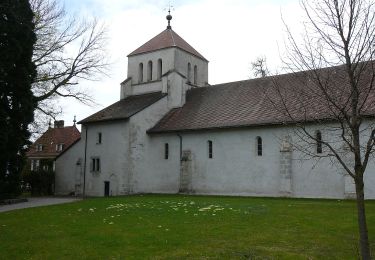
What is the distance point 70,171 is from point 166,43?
14544 mm

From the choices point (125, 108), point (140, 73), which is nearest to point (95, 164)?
point (125, 108)

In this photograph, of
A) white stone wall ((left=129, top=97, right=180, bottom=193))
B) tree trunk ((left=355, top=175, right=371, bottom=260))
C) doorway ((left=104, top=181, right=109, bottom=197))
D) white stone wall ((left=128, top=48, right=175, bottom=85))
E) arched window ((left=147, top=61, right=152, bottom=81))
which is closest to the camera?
tree trunk ((left=355, top=175, right=371, bottom=260))

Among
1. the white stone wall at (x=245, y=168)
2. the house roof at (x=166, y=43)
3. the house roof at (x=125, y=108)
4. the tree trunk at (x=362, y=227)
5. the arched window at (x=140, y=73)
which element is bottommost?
the tree trunk at (x=362, y=227)

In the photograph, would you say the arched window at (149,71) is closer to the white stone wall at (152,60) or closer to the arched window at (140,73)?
the white stone wall at (152,60)

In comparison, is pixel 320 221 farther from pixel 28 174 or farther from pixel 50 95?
pixel 28 174

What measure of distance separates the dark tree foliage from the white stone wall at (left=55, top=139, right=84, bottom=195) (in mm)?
9587

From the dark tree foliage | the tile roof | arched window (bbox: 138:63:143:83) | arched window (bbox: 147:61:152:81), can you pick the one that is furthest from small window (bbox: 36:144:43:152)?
the dark tree foliage

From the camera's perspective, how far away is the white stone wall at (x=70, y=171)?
36969 millimetres

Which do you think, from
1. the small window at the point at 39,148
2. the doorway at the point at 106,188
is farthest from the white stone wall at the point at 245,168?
the small window at the point at 39,148

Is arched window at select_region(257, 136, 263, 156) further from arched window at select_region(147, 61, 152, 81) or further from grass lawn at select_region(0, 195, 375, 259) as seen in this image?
arched window at select_region(147, 61, 152, 81)

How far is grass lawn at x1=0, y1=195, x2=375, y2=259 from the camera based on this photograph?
9.88 m

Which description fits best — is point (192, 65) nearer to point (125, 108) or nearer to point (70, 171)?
point (125, 108)

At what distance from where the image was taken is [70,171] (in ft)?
125

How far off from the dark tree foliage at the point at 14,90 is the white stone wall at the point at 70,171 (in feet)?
31.5
